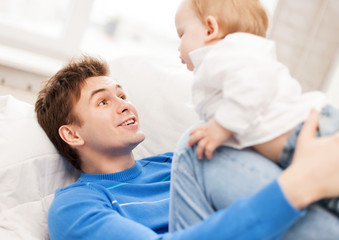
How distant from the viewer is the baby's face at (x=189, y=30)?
2.95 ft

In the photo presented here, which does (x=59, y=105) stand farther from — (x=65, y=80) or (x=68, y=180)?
(x=68, y=180)

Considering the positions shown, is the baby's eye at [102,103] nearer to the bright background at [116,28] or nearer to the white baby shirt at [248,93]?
the white baby shirt at [248,93]

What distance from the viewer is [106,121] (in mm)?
1320

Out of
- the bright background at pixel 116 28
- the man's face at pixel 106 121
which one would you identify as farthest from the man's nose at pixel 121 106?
the bright background at pixel 116 28

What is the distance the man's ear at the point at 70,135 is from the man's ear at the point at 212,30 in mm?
678

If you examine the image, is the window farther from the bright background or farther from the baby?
the baby

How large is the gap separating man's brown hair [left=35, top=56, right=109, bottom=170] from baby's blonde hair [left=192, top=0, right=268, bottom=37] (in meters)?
0.68

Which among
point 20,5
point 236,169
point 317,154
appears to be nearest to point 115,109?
point 236,169

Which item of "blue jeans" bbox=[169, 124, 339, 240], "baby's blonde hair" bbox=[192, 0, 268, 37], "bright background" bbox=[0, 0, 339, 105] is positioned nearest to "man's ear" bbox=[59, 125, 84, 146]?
"blue jeans" bbox=[169, 124, 339, 240]

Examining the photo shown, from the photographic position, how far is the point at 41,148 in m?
1.33

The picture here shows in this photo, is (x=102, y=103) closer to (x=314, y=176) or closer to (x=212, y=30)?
(x=212, y=30)

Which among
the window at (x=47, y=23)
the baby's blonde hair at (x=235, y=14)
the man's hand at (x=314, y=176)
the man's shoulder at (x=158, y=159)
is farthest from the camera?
the window at (x=47, y=23)

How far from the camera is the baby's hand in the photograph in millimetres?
754

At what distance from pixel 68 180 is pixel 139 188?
0.30 m
